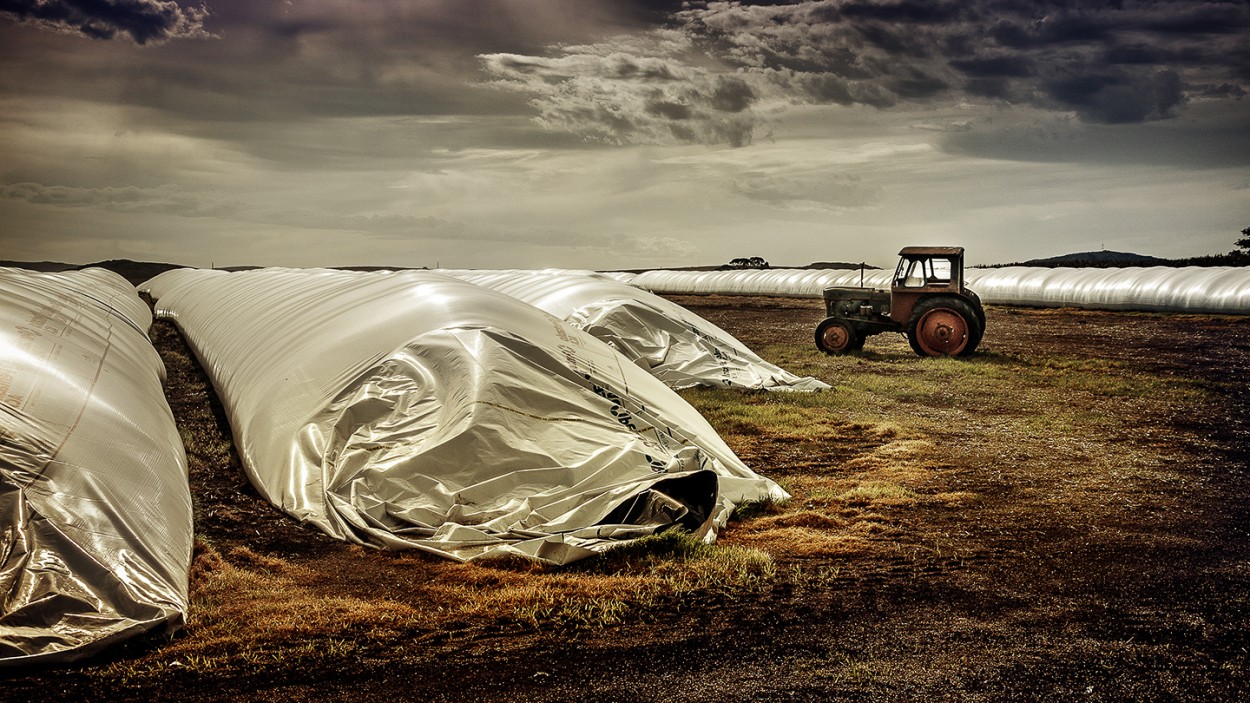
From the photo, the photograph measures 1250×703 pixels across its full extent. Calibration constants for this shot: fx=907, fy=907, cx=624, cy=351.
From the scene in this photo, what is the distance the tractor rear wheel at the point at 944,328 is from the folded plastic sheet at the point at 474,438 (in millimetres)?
9099

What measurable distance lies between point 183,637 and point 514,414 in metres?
2.69

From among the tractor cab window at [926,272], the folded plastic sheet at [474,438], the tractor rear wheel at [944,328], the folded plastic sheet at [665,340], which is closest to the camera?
the folded plastic sheet at [474,438]

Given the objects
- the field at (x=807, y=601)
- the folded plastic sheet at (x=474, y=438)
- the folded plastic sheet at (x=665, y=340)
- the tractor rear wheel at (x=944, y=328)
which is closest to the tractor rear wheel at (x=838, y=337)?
the tractor rear wheel at (x=944, y=328)

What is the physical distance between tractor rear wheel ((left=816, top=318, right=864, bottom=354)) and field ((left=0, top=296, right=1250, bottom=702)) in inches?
313

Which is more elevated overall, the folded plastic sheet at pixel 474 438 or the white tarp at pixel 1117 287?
the white tarp at pixel 1117 287

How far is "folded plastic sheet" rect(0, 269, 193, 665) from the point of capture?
4.16 meters

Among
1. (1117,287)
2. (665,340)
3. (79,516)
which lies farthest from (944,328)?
(1117,287)

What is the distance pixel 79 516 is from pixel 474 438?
2372 millimetres

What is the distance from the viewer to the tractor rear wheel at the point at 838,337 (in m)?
17.0

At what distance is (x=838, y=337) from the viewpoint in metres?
17.0

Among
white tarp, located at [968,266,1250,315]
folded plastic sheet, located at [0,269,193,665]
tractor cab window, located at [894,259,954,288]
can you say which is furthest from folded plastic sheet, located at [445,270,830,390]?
white tarp, located at [968,266,1250,315]

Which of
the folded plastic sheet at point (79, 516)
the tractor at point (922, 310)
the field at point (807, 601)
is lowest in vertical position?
the field at point (807, 601)

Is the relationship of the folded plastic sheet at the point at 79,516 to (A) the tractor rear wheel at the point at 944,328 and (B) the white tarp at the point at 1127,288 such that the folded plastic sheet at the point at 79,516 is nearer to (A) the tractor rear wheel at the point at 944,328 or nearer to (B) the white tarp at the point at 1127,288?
(A) the tractor rear wheel at the point at 944,328

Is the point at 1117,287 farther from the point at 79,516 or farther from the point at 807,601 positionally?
the point at 79,516
